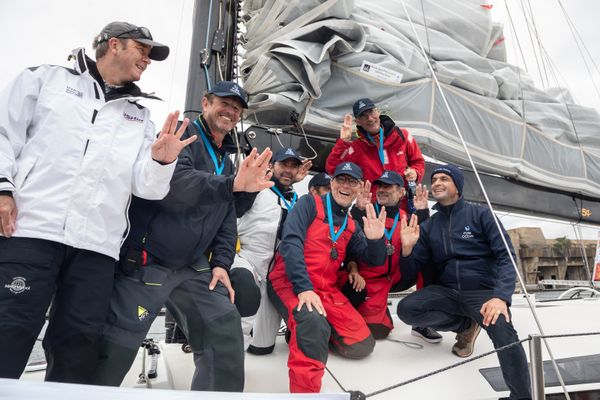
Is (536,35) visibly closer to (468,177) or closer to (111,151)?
(468,177)

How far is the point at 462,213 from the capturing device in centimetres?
223

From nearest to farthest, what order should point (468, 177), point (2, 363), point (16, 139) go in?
point (2, 363)
point (16, 139)
point (468, 177)

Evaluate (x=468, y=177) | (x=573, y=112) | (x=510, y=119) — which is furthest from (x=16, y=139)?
(x=573, y=112)

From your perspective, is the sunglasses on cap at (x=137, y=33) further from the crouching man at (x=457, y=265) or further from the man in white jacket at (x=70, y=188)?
the crouching man at (x=457, y=265)

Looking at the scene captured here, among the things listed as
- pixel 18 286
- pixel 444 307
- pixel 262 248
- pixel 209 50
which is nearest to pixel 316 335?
pixel 262 248

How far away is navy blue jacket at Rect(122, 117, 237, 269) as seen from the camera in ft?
4.43

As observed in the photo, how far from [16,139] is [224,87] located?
0.79 meters

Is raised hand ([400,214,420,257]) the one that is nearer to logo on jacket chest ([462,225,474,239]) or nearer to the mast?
logo on jacket chest ([462,225,474,239])

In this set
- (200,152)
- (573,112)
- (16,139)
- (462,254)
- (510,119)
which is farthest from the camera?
(573,112)

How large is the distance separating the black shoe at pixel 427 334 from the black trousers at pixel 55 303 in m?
1.84

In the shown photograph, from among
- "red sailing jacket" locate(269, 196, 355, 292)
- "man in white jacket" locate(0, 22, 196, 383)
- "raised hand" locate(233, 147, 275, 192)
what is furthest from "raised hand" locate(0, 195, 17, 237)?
"red sailing jacket" locate(269, 196, 355, 292)

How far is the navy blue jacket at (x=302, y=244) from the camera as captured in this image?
180 cm

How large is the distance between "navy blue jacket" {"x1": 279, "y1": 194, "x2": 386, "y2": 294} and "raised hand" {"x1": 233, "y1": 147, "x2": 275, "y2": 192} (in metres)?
0.59

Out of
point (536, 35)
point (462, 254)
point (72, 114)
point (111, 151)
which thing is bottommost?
point (462, 254)
